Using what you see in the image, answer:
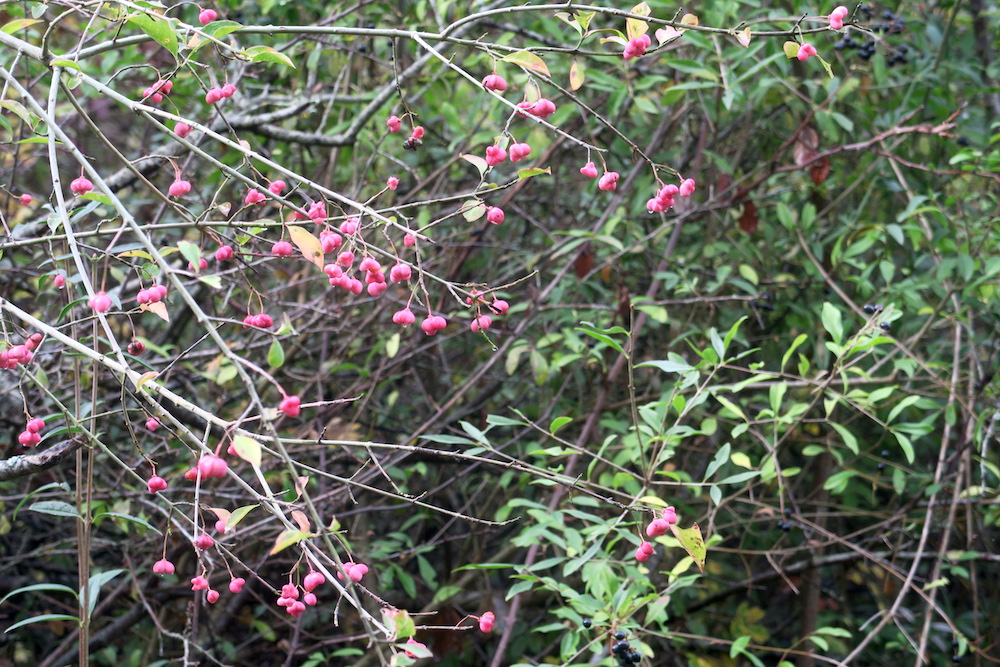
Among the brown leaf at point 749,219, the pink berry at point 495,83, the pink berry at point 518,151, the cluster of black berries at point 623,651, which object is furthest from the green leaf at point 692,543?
the brown leaf at point 749,219

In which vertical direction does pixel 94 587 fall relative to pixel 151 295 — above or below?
below

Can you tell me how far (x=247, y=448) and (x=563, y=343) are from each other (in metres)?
1.80

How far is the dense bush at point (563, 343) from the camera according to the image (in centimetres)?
226

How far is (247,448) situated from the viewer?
926 mm

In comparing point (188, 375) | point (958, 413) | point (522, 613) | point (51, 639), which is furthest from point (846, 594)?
point (51, 639)

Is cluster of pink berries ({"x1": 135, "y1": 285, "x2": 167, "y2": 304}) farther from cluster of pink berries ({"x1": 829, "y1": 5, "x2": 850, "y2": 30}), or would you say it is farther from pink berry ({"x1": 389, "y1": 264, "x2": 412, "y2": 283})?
cluster of pink berries ({"x1": 829, "y1": 5, "x2": 850, "y2": 30})

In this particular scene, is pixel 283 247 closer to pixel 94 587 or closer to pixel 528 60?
pixel 528 60

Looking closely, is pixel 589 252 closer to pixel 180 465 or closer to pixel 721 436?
pixel 721 436

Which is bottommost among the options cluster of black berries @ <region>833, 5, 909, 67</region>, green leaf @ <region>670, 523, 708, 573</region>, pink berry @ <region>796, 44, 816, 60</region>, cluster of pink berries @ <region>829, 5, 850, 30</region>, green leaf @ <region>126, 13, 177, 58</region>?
green leaf @ <region>670, 523, 708, 573</region>

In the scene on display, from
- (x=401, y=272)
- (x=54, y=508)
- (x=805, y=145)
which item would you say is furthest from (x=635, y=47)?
(x=805, y=145)

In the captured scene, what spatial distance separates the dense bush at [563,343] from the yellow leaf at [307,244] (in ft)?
2.71

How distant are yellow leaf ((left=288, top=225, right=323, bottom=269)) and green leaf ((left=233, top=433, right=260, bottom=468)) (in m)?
0.34

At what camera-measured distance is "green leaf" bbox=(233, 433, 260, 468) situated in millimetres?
918

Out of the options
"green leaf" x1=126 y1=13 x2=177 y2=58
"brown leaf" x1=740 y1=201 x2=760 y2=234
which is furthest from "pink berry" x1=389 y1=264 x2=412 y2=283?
"brown leaf" x1=740 y1=201 x2=760 y2=234
